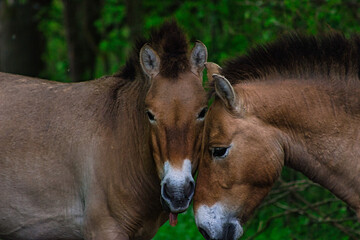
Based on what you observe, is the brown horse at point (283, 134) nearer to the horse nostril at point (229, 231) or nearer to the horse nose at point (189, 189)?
the horse nostril at point (229, 231)

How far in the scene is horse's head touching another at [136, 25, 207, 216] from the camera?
→ 4.46 metres

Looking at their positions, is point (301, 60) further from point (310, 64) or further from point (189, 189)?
point (189, 189)

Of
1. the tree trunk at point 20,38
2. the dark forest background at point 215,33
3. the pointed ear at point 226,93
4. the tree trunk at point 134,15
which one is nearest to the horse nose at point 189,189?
the pointed ear at point 226,93

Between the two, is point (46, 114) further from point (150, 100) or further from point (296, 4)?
point (296, 4)

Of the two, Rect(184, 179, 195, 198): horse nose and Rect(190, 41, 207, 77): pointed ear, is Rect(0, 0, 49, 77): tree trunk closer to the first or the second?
Rect(190, 41, 207, 77): pointed ear

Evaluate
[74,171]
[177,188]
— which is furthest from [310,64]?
[74,171]

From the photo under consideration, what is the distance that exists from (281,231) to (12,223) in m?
3.81

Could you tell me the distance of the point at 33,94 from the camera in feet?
17.6

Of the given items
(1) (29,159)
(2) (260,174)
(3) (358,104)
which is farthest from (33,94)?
(3) (358,104)

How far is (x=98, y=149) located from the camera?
16.5 ft

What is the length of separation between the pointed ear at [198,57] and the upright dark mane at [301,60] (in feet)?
0.76

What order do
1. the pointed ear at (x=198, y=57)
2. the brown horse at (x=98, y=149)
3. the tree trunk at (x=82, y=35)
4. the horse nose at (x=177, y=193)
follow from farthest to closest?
the tree trunk at (x=82, y=35)
the pointed ear at (x=198, y=57)
the brown horse at (x=98, y=149)
the horse nose at (x=177, y=193)

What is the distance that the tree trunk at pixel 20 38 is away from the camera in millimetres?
11719

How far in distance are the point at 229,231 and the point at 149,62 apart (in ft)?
5.21
